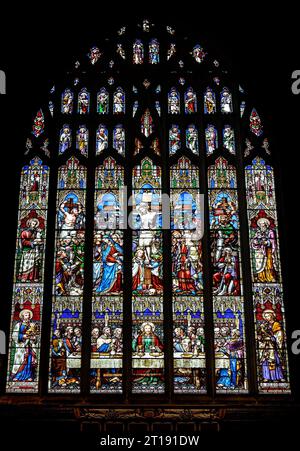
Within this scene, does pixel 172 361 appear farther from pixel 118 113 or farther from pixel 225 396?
pixel 118 113

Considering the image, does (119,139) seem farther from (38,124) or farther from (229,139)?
(229,139)

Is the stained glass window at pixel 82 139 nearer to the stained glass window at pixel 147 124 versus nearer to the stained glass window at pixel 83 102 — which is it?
the stained glass window at pixel 83 102

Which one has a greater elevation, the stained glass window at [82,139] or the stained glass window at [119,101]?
the stained glass window at [119,101]

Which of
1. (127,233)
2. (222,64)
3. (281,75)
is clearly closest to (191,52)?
(222,64)

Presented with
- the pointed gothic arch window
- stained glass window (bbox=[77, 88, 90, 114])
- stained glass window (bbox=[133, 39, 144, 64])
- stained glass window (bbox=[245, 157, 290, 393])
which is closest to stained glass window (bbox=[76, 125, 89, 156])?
the pointed gothic arch window

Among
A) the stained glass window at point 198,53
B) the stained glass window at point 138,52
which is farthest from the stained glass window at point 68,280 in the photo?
the stained glass window at point 198,53

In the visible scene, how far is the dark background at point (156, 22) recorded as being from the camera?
1107 cm

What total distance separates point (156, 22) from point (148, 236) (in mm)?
3698

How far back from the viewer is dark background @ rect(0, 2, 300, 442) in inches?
436

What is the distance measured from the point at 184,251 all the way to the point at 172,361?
1603mm

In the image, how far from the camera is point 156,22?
40.2 ft

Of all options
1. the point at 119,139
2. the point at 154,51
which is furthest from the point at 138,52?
the point at 119,139

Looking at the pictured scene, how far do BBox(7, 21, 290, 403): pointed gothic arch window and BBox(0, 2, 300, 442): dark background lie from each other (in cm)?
17

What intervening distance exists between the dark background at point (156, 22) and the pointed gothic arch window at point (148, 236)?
0.17 meters
